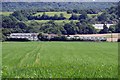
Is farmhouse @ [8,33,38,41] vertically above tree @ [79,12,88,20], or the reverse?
tree @ [79,12,88,20]

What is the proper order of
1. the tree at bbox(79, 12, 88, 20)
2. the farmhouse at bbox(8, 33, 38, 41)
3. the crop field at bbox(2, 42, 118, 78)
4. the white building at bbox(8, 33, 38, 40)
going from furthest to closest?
the tree at bbox(79, 12, 88, 20), the white building at bbox(8, 33, 38, 40), the farmhouse at bbox(8, 33, 38, 41), the crop field at bbox(2, 42, 118, 78)

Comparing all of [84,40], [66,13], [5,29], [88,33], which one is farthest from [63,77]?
[66,13]

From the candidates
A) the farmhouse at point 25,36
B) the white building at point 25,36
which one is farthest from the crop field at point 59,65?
the white building at point 25,36

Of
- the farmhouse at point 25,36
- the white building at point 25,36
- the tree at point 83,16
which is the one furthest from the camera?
the tree at point 83,16

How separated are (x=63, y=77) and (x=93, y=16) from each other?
157 feet

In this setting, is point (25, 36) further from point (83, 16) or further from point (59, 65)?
point (59, 65)

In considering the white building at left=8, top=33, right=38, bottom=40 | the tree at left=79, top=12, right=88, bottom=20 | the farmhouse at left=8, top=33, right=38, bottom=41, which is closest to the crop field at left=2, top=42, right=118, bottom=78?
the farmhouse at left=8, top=33, right=38, bottom=41

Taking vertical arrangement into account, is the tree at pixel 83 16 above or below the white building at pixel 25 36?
above

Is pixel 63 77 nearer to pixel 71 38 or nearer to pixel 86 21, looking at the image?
pixel 71 38

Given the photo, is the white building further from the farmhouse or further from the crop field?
the crop field

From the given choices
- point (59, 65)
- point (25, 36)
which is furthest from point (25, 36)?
point (59, 65)

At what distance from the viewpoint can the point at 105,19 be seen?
2224 inches

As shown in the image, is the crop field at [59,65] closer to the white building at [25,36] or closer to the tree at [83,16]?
the white building at [25,36]

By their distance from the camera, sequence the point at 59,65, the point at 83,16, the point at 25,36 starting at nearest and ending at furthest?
the point at 59,65 → the point at 25,36 → the point at 83,16
